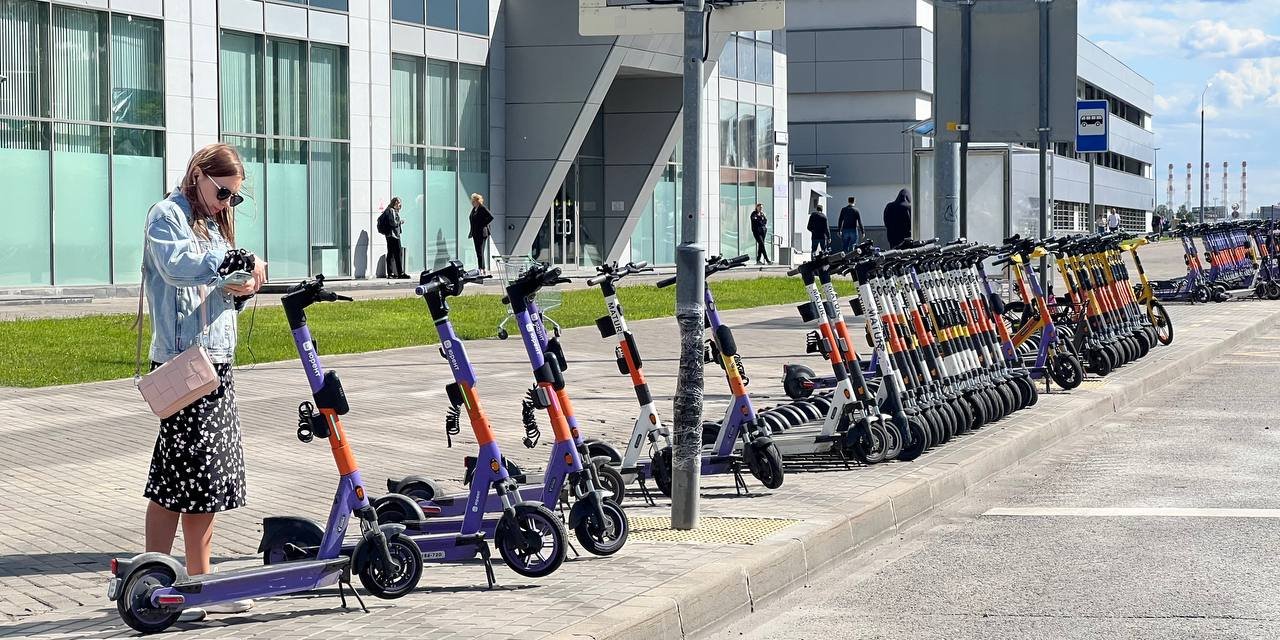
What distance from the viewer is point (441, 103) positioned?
37.1 m

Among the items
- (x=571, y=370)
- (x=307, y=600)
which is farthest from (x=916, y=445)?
(x=571, y=370)

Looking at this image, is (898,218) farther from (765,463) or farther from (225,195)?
(225,195)

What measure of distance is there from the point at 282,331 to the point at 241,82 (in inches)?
490

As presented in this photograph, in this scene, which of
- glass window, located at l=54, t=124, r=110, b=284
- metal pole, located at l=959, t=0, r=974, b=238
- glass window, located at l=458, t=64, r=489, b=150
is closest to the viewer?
metal pole, located at l=959, t=0, r=974, b=238

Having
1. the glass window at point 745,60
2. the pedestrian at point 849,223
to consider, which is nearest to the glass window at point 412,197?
the pedestrian at point 849,223

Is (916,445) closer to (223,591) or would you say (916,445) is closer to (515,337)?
(223,591)

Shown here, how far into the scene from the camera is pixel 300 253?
3316 centimetres

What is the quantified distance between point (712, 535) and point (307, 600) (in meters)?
2.02

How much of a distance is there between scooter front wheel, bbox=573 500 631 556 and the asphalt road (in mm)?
683

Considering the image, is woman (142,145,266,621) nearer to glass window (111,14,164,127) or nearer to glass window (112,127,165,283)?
glass window (112,127,165,283)

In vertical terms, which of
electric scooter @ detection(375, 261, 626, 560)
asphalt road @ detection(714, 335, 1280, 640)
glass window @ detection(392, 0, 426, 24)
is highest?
glass window @ detection(392, 0, 426, 24)

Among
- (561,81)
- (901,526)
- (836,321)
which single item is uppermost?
(561,81)

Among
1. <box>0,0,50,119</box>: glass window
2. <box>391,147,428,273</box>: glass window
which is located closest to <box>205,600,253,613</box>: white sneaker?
<box>0,0,50,119</box>: glass window

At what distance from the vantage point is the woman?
575 cm
